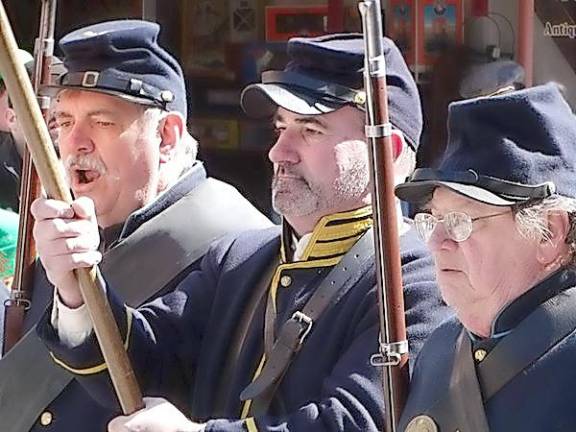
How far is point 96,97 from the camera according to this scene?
119 inches

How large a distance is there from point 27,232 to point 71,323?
27.4 inches

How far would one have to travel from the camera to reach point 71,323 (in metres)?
2.54

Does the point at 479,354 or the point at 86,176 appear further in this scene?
the point at 86,176

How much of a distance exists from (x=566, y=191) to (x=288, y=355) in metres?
0.63

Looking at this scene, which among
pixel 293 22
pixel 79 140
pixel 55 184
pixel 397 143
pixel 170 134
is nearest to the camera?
pixel 55 184

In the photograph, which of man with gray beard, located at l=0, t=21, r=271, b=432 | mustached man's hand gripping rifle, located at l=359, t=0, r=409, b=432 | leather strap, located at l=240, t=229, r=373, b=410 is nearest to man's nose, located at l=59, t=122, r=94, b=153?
man with gray beard, located at l=0, t=21, r=271, b=432

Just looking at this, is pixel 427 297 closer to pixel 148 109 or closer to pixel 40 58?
pixel 148 109

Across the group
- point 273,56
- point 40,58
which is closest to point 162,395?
point 40,58

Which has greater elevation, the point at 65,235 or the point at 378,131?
the point at 378,131

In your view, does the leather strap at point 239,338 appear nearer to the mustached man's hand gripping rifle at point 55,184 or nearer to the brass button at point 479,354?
the mustached man's hand gripping rifle at point 55,184

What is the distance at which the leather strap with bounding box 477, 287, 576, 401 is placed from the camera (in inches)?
81.7

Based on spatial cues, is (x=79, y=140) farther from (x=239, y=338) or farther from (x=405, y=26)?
(x=405, y=26)

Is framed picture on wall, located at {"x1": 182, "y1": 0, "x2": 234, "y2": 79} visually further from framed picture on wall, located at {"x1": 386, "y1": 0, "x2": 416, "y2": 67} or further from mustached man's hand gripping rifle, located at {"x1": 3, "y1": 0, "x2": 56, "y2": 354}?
mustached man's hand gripping rifle, located at {"x1": 3, "y1": 0, "x2": 56, "y2": 354}

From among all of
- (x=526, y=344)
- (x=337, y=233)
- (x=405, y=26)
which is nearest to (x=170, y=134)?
(x=337, y=233)
